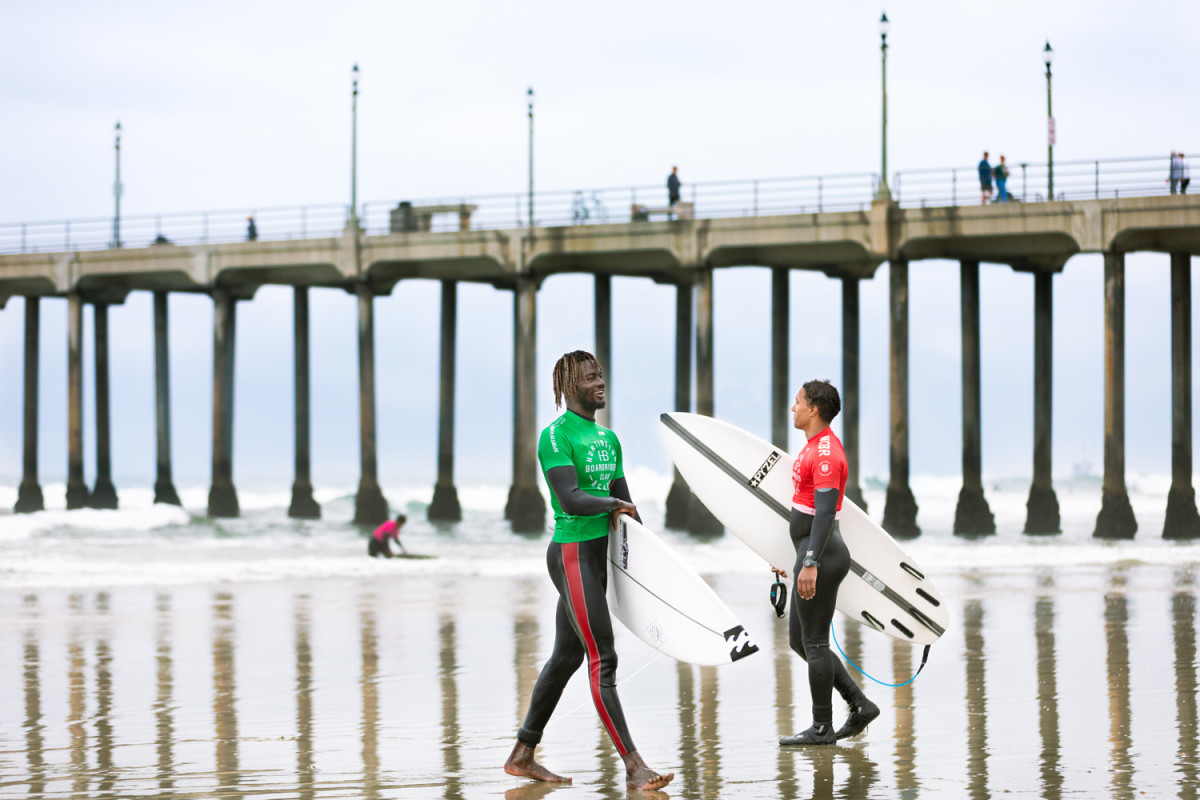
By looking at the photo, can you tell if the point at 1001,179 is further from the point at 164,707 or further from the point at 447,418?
the point at 164,707

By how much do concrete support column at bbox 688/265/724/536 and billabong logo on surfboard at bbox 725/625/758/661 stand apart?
21563 mm

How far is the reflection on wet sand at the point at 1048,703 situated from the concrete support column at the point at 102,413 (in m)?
29.9

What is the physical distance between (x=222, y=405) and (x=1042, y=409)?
18.1 metres

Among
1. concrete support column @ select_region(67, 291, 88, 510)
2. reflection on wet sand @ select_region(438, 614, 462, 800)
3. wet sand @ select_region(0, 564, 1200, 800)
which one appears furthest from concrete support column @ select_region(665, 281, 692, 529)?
reflection on wet sand @ select_region(438, 614, 462, 800)

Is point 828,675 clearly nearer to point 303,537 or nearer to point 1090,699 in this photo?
point 1090,699

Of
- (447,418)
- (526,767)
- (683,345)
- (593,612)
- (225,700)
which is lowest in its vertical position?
(225,700)

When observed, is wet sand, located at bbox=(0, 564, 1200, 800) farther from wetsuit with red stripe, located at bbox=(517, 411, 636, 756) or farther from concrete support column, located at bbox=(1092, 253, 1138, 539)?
concrete support column, located at bbox=(1092, 253, 1138, 539)

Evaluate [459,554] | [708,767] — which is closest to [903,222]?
[459,554]

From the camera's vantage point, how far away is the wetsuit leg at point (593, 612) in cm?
551

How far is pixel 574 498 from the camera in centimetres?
546

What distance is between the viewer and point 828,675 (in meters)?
6.14

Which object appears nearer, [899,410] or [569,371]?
[569,371]

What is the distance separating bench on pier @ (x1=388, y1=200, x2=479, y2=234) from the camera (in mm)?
30844

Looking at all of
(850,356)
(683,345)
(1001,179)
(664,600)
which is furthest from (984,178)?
(664,600)
